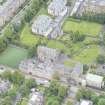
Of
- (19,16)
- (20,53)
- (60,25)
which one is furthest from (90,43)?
(19,16)

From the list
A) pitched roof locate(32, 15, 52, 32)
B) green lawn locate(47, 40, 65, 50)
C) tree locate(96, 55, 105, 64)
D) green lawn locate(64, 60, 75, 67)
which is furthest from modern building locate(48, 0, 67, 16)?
tree locate(96, 55, 105, 64)

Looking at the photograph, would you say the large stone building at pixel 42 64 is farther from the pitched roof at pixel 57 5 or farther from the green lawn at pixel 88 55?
the pitched roof at pixel 57 5

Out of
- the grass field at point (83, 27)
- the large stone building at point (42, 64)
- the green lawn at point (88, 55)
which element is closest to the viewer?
the large stone building at point (42, 64)

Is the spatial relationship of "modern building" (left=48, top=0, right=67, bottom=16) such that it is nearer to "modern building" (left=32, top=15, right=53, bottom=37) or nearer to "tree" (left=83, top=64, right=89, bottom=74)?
"modern building" (left=32, top=15, right=53, bottom=37)

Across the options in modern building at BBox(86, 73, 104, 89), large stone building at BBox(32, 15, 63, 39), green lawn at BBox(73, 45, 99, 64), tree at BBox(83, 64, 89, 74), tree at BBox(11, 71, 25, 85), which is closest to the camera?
modern building at BBox(86, 73, 104, 89)

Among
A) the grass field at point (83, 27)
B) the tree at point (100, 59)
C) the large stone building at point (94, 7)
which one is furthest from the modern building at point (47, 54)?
the large stone building at point (94, 7)
